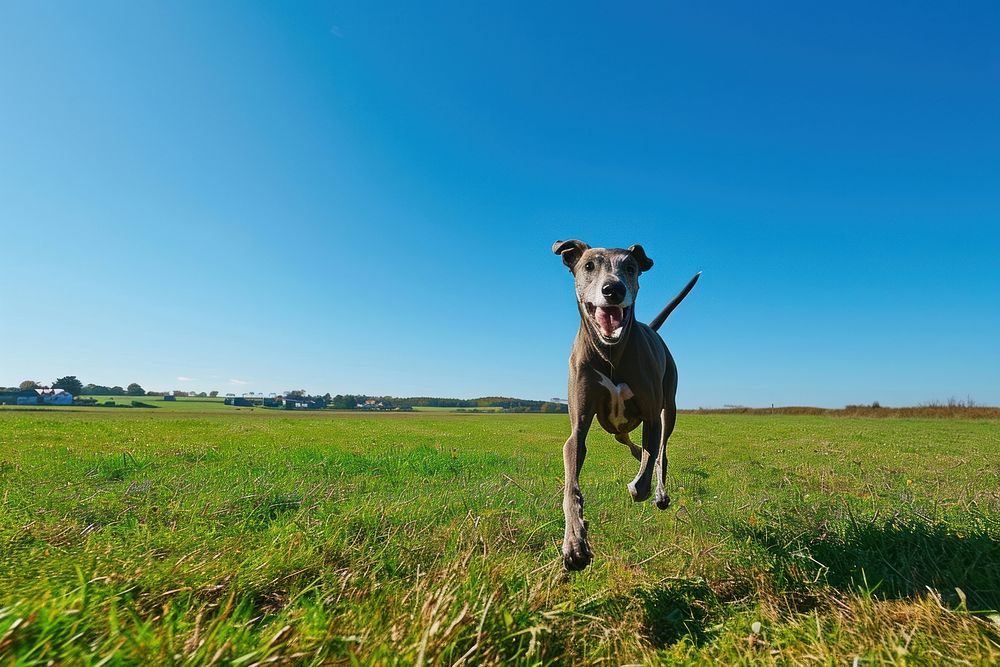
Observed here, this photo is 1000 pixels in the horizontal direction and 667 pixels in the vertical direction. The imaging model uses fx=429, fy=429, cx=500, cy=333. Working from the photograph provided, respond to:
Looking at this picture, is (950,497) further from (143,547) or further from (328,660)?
(143,547)

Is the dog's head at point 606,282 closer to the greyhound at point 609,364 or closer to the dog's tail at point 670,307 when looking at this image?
the greyhound at point 609,364

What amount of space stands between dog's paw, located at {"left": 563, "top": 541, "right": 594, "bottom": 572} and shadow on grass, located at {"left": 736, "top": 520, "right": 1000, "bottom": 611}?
196cm

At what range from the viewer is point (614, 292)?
3.10 m

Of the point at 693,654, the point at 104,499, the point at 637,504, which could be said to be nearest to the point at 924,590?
the point at 693,654

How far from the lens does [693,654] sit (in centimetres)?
267

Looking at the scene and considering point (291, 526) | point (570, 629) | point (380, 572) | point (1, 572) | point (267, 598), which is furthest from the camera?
point (291, 526)

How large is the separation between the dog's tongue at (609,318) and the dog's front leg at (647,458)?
137cm

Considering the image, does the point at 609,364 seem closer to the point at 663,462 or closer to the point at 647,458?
the point at 647,458

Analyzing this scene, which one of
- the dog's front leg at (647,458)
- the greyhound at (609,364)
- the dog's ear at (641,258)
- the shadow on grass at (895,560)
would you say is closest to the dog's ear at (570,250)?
the greyhound at (609,364)

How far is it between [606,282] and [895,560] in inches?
150

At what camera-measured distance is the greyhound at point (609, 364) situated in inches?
125

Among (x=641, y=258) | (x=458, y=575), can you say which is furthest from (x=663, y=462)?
(x=458, y=575)

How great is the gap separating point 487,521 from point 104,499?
167 inches

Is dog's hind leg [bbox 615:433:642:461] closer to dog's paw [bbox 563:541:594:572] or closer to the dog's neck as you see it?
the dog's neck
